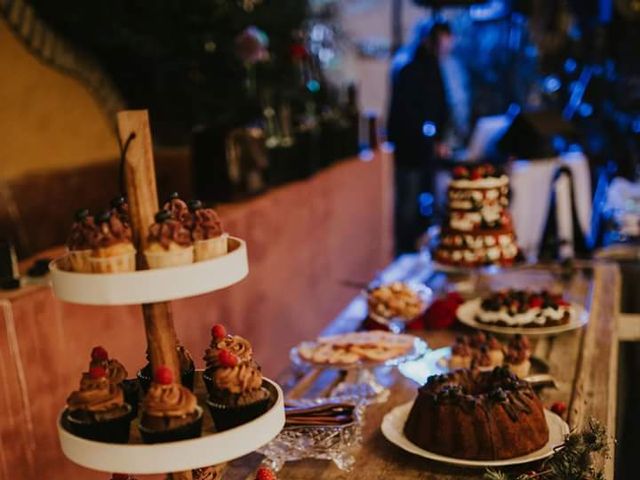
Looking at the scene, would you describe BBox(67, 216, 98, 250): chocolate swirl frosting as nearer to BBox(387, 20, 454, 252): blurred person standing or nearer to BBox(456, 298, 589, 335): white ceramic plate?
BBox(456, 298, 589, 335): white ceramic plate

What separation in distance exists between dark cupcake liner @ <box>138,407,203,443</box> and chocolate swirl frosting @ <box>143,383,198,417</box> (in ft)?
0.07

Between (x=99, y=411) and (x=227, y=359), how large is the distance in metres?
0.23

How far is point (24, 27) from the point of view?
450cm

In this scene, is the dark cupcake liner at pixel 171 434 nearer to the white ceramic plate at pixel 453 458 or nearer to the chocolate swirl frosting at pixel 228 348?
the chocolate swirl frosting at pixel 228 348

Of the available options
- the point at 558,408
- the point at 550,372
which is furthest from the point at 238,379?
the point at 550,372

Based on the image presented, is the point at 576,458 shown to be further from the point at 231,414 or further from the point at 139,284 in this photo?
the point at 139,284

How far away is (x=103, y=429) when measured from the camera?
3.92 feet

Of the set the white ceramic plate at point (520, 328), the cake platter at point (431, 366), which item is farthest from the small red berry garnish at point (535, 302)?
the cake platter at point (431, 366)

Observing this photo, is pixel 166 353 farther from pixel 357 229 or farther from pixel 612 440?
pixel 357 229

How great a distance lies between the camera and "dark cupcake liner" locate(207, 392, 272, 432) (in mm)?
1256

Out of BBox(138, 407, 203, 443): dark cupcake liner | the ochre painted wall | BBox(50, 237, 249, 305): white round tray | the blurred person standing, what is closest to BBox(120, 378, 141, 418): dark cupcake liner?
BBox(138, 407, 203, 443): dark cupcake liner

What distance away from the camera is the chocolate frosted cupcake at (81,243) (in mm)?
1191

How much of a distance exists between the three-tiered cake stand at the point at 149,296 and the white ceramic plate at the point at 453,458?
0.57 meters

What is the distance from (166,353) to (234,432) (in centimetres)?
18
